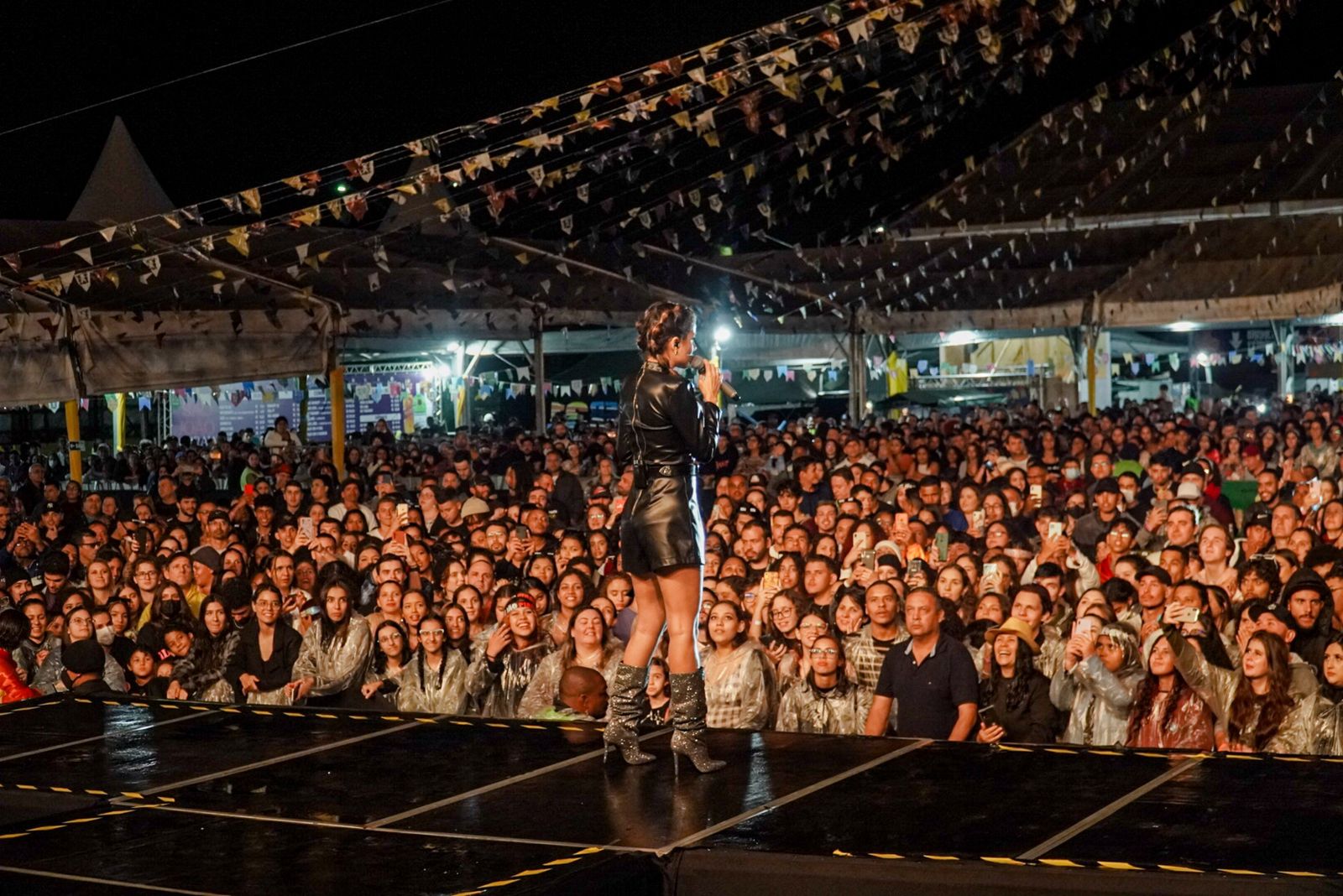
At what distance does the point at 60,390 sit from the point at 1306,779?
966cm

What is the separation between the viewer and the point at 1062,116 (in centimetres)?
2422

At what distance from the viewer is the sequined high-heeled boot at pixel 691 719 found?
4867 millimetres

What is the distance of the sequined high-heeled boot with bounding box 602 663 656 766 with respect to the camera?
5.00 m

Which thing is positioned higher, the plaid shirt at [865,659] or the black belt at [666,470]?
Answer: the black belt at [666,470]

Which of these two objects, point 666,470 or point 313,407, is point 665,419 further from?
point 313,407

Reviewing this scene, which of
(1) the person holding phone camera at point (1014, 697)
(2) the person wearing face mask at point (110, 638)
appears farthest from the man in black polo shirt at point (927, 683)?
(2) the person wearing face mask at point (110, 638)

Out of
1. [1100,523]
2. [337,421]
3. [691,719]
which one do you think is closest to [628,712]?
[691,719]

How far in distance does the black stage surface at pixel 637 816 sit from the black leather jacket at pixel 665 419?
1.02 m

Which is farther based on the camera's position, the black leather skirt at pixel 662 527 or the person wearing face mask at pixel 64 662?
the person wearing face mask at pixel 64 662

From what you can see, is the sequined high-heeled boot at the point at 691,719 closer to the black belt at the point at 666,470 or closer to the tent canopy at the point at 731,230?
the black belt at the point at 666,470

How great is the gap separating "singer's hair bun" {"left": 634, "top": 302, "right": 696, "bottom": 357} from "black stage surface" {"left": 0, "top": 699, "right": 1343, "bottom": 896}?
1.36 m

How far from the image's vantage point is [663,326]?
15.6 feet

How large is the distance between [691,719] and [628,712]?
248 mm

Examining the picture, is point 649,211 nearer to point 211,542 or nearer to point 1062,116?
point 211,542
